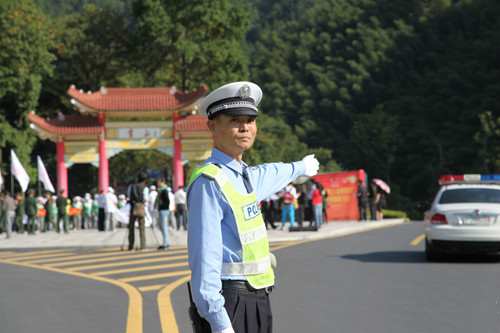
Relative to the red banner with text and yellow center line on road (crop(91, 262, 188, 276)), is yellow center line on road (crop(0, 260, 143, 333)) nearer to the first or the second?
yellow center line on road (crop(91, 262, 188, 276))

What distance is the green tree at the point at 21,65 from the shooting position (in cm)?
4547

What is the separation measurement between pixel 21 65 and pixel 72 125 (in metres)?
9.81

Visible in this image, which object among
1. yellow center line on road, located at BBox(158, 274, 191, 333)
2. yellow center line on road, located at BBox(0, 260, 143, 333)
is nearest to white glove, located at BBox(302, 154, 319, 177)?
yellow center line on road, located at BBox(158, 274, 191, 333)

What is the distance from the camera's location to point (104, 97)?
38812 millimetres

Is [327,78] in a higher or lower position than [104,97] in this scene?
higher

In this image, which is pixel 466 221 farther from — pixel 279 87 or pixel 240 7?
pixel 279 87

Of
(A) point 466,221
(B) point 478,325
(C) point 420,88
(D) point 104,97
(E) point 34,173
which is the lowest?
(B) point 478,325

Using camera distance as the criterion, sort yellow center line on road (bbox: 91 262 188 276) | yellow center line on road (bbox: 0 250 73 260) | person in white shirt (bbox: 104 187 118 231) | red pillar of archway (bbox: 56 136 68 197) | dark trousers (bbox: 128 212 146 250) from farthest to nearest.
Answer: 1. red pillar of archway (bbox: 56 136 68 197)
2. person in white shirt (bbox: 104 187 118 231)
3. dark trousers (bbox: 128 212 146 250)
4. yellow center line on road (bbox: 0 250 73 260)
5. yellow center line on road (bbox: 91 262 188 276)

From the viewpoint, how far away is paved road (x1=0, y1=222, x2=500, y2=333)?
8922 mm

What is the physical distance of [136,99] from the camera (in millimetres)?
38812

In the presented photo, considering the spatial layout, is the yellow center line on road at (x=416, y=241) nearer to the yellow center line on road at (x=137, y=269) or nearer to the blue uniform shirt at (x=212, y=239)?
the yellow center line on road at (x=137, y=269)

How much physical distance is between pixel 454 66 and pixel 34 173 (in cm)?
5142

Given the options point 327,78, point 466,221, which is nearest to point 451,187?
point 466,221

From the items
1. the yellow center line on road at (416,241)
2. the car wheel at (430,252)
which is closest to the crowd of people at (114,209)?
the yellow center line on road at (416,241)
